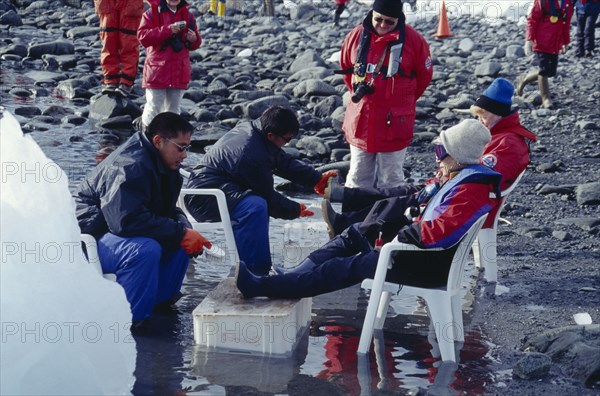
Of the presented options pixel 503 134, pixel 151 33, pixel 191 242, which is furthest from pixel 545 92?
pixel 191 242

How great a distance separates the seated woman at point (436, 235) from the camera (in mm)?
5098

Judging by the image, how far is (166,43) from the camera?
380 inches

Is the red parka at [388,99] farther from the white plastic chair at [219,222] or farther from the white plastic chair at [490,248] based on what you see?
the white plastic chair at [219,222]

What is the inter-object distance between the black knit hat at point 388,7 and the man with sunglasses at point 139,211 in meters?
2.16

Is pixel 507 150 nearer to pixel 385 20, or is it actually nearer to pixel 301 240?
pixel 385 20

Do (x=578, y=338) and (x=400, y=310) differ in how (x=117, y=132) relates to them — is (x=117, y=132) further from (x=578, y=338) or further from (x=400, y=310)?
Result: (x=578, y=338)

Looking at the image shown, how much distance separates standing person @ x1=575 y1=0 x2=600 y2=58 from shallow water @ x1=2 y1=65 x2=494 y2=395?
11.7 metres

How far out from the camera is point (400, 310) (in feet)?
20.3

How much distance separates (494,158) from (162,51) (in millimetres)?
4324

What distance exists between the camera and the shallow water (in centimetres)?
483

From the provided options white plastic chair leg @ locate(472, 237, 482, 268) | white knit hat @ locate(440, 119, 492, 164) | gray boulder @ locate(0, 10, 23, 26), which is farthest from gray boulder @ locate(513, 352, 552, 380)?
gray boulder @ locate(0, 10, 23, 26)

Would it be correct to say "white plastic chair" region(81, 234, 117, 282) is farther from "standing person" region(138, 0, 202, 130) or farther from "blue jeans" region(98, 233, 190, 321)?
"standing person" region(138, 0, 202, 130)

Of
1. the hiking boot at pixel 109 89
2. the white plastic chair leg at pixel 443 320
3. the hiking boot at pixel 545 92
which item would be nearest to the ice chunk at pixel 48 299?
the white plastic chair leg at pixel 443 320

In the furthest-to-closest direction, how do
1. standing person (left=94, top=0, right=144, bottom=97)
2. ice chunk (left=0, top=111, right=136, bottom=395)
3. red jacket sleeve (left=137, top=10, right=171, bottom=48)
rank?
standing person (left=94, top=0, right=144, bottom=97) → red jacket sleeve (left=137, top=10, right=171, bottom=48) → ice chunk (left=0, top=111, right=136, bottom=395)
